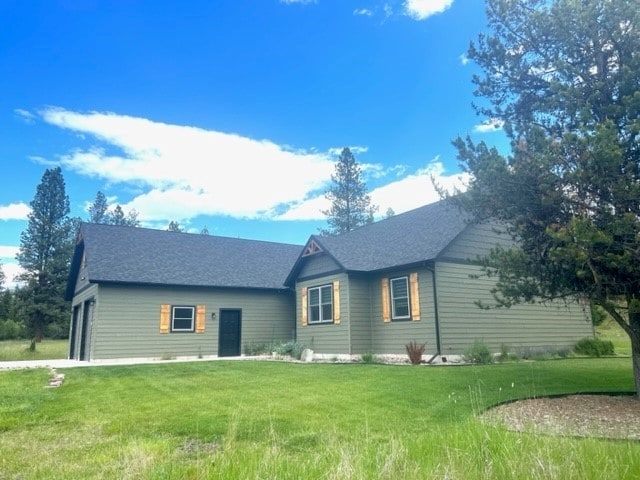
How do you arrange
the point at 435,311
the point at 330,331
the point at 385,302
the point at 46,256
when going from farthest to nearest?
the point at 46,256 → the point at 330,331 → the point at 385,302 → the point at 435,311

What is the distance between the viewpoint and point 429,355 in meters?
14.2

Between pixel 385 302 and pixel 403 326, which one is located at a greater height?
pixel 385 302

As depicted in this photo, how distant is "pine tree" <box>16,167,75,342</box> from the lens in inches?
1446

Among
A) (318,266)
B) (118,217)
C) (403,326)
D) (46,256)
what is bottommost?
(403,326)

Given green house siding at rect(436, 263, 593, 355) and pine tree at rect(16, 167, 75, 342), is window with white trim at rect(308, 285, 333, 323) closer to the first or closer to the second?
green house siding at rect(436, 263, 593, 355)

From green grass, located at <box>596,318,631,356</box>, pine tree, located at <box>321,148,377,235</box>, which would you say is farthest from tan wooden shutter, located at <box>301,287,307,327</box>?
pine tree, located at <box>321,148,377,235</box>

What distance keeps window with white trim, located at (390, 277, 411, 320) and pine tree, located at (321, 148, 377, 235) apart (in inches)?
1067

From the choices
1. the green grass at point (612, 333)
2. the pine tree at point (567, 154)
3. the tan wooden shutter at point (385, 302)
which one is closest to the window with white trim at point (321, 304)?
the tan wooden shutter at point (385, 302)

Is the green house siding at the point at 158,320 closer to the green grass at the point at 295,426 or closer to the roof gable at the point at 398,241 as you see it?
the roof gable at the point at 398,241

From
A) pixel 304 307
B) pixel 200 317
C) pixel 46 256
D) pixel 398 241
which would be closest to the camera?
pixel 398 241

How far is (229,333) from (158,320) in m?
3.08

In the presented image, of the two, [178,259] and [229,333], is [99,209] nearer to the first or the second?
[178,259]

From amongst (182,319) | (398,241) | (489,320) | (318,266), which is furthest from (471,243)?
(182,319)

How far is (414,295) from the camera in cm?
1498
